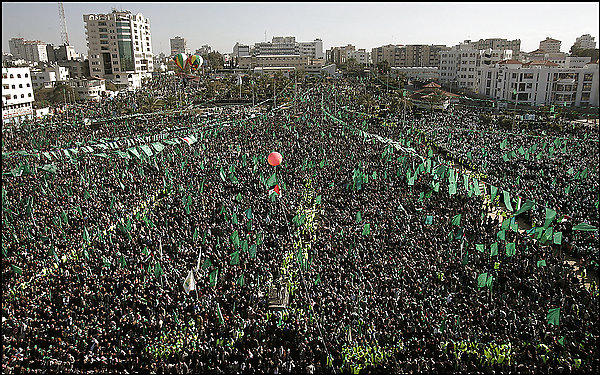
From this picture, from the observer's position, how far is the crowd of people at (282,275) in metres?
8.97

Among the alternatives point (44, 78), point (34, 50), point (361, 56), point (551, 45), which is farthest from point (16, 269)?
point (361, 56)

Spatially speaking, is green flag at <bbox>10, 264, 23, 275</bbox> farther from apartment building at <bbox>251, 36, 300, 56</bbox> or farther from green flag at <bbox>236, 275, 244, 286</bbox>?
apartment building at <bbox>251, 36, 300, 56</bbox>

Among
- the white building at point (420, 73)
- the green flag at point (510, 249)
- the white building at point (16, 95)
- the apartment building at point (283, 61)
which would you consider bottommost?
the green flag at point (510, 249)

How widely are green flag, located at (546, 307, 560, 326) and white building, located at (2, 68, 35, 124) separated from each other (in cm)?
4413

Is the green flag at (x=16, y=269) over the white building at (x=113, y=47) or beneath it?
beneath

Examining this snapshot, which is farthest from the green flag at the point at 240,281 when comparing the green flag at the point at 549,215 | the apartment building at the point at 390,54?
the apartment building at the point at 390,54

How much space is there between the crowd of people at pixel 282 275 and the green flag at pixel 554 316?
0.91 feet

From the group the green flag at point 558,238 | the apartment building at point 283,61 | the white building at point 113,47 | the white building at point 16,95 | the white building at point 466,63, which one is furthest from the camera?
the apartment building at point 283,61

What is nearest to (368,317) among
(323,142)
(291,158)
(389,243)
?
(389,243)

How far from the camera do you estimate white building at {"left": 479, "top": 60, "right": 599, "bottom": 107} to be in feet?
141

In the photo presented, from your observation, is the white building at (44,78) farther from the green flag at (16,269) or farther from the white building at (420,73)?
the green flag at (16,269)

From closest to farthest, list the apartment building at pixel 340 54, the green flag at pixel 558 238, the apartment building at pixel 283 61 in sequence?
the green flag at pixel 558 238 < the apartment building at pixel 283 61 < the apartment building at pixel 340 54

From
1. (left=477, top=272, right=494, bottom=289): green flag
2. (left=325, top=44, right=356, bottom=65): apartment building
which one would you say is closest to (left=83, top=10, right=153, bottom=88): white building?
(left=325, top=44, right=356, bottom=65): apartment building

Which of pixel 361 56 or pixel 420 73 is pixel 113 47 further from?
→ pixel 361 56
